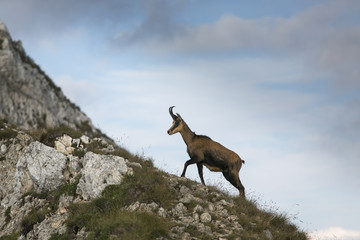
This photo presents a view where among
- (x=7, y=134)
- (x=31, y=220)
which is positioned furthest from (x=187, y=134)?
(x=7, y=134)

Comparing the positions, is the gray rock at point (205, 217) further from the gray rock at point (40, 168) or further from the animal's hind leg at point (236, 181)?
the gray rock at point (40, 168)

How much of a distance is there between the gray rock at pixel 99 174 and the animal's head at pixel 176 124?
10.8ft

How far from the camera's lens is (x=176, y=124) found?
2220cm

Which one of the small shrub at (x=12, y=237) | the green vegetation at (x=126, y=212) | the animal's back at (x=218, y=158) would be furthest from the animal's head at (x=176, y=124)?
the small shrub at (x=12, y=237)

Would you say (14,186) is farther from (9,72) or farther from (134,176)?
(9,72)

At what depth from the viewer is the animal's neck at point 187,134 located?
21984mm

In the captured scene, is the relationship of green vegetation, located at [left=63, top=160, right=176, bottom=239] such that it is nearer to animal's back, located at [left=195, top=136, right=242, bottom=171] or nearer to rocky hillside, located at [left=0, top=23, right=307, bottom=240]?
rocky hillside, located at [left=0, top=23, right=307, bottom=240]

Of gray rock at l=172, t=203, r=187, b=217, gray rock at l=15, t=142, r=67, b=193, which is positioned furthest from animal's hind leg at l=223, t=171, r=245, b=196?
gray rock at l=15, t=142, r=67, b=193

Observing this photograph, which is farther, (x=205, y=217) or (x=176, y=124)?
(x=176, y=124)

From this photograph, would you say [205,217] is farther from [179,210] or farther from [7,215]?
[7,215]

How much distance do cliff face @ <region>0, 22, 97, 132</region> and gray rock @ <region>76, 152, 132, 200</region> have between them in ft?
110

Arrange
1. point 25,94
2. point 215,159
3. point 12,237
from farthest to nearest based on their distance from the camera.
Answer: point 25,94 < point 215,159 < point 12,237

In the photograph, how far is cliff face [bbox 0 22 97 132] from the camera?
52.5 metres

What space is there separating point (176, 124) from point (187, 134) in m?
0.73
